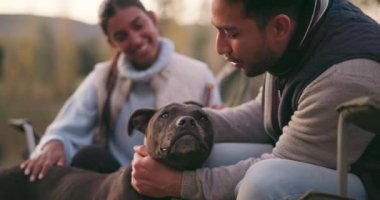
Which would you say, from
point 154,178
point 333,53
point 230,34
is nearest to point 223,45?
point 230,34

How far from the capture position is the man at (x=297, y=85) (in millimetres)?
2305

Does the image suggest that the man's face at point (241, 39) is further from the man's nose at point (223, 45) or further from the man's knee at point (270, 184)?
the man's knee at point (270, 184)

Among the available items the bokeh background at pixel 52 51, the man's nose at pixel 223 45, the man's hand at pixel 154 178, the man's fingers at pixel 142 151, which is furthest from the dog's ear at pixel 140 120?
the bokeh background at pixel 52 51

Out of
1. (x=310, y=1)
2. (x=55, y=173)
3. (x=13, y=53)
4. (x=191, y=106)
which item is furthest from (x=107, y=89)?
(x=13, y=53)

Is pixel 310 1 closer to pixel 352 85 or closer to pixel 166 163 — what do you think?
pixel 352 85

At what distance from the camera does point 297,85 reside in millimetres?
2455

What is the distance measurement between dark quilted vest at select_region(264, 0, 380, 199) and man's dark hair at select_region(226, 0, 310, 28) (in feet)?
0.18

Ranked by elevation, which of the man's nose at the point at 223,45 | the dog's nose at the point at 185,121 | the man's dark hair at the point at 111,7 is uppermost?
the man's nose at the point at 223,45

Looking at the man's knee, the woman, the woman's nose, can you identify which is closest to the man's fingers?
the man's knee

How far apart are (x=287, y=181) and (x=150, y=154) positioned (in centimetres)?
77

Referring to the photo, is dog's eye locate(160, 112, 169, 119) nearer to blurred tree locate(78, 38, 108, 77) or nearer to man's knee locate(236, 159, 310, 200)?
man's knee locate(236, 159, 310, 200)

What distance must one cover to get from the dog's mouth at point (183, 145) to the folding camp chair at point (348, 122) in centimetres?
78

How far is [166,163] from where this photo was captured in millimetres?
2832

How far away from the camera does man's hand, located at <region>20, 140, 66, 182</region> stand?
367cm
